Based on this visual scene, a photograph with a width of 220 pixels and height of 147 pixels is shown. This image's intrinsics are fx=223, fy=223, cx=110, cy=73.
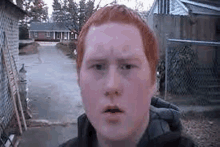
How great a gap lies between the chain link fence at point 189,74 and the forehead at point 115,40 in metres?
6.62

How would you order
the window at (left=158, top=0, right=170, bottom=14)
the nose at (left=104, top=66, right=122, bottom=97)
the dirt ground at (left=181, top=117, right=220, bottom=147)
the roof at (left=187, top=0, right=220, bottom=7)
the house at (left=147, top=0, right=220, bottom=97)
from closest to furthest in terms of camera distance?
the nose at (left=104, top=66, right=122, bottom=97)
the dirt ground at (left=181, top=117, right=220, bottom=147)
the house at (left=147, top=0, right=220, bottom=97)
the roof at (left=187, top=0, right=220, bottom=7)
the window at (left=158, top=0, right=170, bottom=14)

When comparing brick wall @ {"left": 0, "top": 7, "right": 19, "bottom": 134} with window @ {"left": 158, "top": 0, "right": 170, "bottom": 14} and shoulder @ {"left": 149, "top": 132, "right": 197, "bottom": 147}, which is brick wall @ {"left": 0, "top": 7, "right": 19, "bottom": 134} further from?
window @ {"left": 158, "top": 0, "right": 170, "bottom": 14}

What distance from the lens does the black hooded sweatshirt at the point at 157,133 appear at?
90 centimetres

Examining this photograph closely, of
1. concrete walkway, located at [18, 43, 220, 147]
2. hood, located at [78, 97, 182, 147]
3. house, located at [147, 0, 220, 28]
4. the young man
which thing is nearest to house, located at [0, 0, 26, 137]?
concrete walkway, located at [18, 43, 220, 147]

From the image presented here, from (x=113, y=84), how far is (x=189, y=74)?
7.74 metres

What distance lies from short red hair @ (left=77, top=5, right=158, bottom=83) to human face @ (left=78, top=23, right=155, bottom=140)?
0.09 ft

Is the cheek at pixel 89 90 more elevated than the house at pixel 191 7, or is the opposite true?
the house at pixel 191 7

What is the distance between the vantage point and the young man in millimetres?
769

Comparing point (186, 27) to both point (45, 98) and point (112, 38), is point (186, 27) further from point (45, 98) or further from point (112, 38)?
point (112, 38)

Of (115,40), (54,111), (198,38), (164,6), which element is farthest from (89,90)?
(164,6)

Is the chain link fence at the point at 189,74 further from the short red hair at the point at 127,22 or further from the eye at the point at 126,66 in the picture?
the eye at the point at 126,66

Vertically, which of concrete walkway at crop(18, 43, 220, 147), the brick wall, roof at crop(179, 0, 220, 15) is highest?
roof at crop(179, 0, 220, 15)

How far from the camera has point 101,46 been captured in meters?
0.80

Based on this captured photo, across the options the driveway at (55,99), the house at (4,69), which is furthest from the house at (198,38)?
the house at (4,69)
